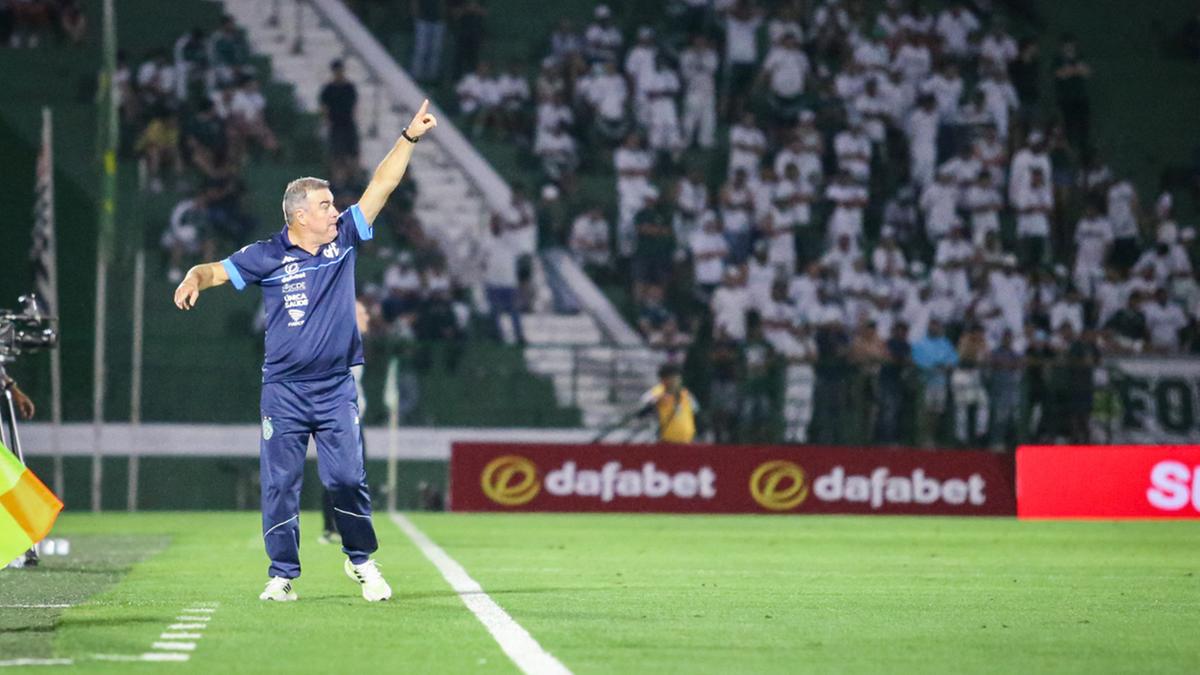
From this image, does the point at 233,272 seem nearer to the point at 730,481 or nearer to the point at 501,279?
the point at 730,481

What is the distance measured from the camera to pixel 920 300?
29109 mm

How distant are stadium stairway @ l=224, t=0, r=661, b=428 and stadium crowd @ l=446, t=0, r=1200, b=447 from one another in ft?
2.88

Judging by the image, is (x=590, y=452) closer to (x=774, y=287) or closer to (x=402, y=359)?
(x=402, y=359)

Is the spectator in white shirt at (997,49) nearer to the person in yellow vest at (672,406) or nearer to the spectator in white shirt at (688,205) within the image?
the spectator in white shirt at (688,205)

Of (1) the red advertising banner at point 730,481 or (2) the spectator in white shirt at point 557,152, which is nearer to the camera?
(1) the red advertising banner at point 730,481

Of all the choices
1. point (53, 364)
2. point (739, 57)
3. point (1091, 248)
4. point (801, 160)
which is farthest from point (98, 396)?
point (1091, 248)

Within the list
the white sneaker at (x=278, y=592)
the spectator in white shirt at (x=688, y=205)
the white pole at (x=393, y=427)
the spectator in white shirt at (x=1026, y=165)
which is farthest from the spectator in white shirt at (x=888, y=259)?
the white sneaker at (x=278, y=592)

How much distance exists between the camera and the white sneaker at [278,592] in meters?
10.6

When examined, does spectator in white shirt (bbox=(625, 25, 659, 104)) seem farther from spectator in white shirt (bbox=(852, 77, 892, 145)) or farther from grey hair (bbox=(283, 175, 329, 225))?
grey hair (bbox=(283, 175, 329, 225))

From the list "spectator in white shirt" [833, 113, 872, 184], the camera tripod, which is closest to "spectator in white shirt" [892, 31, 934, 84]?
"spectator in white shirt" [833, 113, 872, 184]

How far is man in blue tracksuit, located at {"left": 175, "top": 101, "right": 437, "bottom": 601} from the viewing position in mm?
10414

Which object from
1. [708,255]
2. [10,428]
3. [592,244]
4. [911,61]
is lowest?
[10,428]

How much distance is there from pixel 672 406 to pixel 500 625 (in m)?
16.3

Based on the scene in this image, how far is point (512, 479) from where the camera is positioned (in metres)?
25.1
